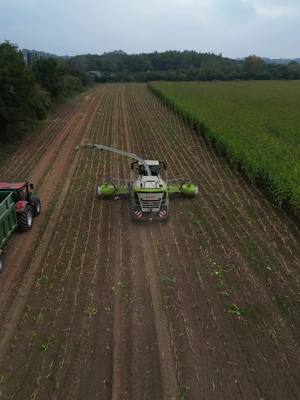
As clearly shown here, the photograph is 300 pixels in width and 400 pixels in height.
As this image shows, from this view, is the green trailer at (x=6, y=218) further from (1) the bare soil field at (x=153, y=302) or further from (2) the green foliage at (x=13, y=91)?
(2) the green foliage at (x=13, y=91)

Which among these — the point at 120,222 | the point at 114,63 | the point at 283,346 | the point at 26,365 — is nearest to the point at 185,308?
the point at 283,346

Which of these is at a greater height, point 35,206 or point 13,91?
point 13,91

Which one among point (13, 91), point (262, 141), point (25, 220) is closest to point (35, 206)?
point (25, 220)

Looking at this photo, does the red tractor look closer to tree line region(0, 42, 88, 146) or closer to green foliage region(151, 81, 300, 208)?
green foliage region(151, 81, 300, 208)

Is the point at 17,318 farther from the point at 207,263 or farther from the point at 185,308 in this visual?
the point at 207,263

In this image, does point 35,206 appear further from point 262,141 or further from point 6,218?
point 262,141

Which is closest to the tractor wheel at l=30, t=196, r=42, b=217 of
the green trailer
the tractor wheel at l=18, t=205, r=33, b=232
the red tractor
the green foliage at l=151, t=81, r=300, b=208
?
the red tractor
